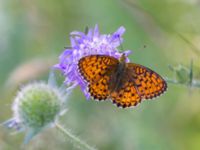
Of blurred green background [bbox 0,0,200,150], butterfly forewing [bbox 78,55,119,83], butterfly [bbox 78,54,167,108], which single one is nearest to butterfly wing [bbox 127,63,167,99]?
butterfly [bbox 78,54,167,108]

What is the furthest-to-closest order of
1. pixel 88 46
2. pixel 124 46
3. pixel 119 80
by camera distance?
pixel 124 46 < pixel 88 46 < pixel 119 80

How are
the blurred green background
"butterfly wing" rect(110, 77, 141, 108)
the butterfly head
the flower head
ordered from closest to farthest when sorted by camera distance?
"butterfly wing" rect(110, 77, 141, 108) < the butterfly head < the flower head < the blurred green background

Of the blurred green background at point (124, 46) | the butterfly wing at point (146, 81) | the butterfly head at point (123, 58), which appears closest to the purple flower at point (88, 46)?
the butterfly head at point (123, 58)

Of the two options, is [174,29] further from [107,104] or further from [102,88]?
[102,88]

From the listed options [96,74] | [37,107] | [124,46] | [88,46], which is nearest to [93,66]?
[96,74]

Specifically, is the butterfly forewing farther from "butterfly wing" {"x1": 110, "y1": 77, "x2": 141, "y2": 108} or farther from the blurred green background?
the blurred green background

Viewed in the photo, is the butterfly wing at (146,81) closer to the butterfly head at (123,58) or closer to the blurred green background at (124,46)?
the butterfly head at (123,58)

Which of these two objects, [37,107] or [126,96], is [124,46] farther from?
[126,96]
